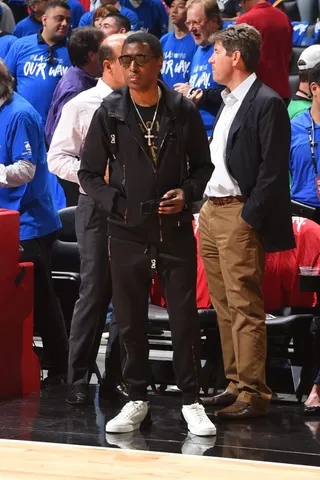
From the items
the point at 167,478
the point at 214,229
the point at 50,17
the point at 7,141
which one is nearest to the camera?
the point at 167,478

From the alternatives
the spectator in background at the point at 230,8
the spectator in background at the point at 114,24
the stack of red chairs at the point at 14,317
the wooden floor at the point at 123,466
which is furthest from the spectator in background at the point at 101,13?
the wooden floor at the point at 123,466

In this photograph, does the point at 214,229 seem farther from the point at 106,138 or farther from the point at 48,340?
the point at 48,340

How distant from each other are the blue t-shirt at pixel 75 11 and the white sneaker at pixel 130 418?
224 inches

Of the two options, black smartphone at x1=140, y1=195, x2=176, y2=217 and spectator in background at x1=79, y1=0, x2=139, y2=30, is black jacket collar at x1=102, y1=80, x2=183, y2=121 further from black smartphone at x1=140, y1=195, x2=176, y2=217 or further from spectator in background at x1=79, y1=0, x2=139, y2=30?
spectator in background at x1=79, y1=0, x2=139, y2=30

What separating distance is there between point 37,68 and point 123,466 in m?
4.91

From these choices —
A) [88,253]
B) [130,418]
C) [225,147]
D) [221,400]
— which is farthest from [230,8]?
[130,418]

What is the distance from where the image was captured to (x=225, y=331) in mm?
5328

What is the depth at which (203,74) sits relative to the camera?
7.59m

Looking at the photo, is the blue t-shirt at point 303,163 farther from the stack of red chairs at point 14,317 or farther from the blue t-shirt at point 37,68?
the blue t-shirt at point 37,68

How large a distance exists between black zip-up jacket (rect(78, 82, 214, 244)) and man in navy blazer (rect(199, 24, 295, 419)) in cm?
25

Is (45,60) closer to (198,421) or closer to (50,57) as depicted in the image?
(50,57)

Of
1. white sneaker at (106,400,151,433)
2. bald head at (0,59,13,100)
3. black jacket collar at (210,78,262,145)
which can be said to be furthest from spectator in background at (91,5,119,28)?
white sneaker at (106,400,151,433)

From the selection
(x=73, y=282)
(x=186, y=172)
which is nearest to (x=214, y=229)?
(x=186, y=172)

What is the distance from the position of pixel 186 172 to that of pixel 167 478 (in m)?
1.43
